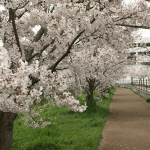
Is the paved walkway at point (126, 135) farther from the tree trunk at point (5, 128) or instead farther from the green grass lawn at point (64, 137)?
the tree trunk at point (5, 128)

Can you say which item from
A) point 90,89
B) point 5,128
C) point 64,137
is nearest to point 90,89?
point 90,89

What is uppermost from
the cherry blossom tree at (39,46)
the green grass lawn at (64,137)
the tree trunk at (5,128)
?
the cherry blossom tree at (39,46)

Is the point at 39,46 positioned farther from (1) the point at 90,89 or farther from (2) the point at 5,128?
(1) the point at 90,89

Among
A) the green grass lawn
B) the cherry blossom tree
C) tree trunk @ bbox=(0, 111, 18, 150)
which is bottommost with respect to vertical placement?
the green grass lawn

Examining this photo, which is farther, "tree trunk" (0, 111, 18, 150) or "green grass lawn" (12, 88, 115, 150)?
"green grass lawn" (12, 88, 115, 150)

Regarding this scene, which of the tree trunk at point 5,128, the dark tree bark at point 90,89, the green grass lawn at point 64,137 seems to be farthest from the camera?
the dark tree bark at point 90,89

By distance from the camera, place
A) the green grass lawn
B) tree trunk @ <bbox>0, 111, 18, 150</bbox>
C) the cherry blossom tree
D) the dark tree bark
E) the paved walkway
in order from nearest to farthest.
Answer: the cherry blossom tree, tree trunk @ <bbox>0, 111, 18, 150</bbox>, the paved walkway, the green grass lawn, the dark tree bark

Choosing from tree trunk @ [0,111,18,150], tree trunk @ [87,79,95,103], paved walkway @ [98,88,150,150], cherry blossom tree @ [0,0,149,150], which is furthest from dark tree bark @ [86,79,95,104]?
tree trunk @ [0,111,18,150]

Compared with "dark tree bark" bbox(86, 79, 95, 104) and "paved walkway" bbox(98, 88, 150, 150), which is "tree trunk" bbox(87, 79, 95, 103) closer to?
"dark tree bark" bbox(86, 79, 95, 104)

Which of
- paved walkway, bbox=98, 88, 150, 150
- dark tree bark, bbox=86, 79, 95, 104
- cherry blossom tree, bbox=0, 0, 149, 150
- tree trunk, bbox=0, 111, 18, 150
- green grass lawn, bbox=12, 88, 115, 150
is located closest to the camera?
cherry blossom tree, bbox=0, 0, 149, 150

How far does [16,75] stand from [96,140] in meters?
4.70

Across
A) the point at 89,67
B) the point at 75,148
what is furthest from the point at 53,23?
the point at 89,67

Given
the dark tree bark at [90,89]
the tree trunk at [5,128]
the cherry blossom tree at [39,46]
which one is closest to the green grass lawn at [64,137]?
the tree trunk at [5,128]

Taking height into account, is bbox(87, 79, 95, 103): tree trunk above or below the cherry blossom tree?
below
